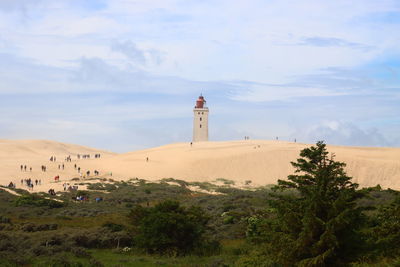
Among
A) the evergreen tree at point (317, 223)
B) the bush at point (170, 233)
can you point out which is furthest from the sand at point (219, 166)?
the evergreen tree at point (317, 223)

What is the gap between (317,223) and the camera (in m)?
13.6

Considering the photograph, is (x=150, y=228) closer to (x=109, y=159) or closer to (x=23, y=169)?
(x=23, y=169)

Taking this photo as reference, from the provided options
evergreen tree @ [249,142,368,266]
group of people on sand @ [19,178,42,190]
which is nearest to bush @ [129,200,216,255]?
evergreen tree @ [249,142,368,266]

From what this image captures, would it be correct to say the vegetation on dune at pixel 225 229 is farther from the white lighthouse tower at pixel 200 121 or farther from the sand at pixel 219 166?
the white lighthouse tower at pixel 200 121

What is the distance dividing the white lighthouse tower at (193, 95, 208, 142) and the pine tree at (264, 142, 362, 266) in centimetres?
8595

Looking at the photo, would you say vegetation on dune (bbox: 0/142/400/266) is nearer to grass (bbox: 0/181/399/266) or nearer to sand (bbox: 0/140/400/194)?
grass (bbox: 0/181/399/266)

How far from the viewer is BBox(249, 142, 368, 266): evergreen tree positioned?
1345cm

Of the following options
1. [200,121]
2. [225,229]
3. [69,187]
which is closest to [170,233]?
[225,229]

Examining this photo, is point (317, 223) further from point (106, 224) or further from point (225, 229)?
point (106, 224)

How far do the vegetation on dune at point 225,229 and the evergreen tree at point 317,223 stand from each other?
24mm

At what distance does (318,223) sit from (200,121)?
289 ft

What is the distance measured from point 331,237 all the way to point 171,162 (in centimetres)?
6355

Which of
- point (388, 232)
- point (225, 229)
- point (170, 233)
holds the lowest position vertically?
point (225, 229)

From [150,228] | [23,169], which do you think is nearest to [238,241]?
[150,228]
